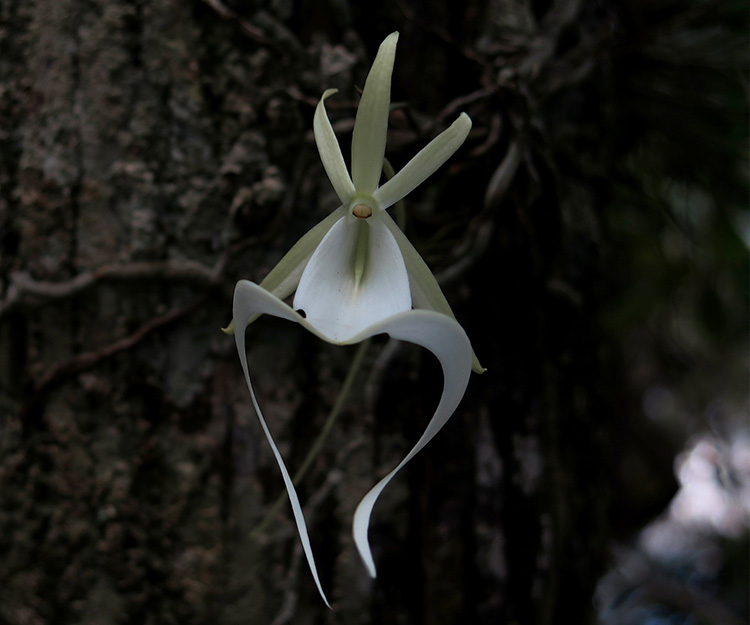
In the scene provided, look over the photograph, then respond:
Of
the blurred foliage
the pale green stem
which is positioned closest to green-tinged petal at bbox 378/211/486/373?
the pale green stem

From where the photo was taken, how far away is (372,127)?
0.36 m

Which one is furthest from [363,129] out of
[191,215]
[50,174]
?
[50,174]

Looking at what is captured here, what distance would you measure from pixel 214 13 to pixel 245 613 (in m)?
0.61

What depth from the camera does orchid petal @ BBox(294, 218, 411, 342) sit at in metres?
0.33

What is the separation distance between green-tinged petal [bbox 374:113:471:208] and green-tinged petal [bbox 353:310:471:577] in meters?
0.11

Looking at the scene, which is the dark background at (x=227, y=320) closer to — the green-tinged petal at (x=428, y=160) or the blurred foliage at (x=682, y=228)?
the green-tinged petal at (x=428, y=160)

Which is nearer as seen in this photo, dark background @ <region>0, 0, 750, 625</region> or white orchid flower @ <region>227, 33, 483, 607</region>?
white orchid flower @ <region>227, 33, 483, 607</region>

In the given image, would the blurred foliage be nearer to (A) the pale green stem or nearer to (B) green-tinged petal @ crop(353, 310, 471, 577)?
(A) the pale green stem

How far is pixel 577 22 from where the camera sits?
0.70 m

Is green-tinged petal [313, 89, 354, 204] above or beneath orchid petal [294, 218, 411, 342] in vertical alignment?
above

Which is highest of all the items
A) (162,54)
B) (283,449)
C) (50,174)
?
(162,54)

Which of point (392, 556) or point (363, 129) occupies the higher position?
point (363, 129)

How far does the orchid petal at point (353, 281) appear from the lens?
1.10 feet

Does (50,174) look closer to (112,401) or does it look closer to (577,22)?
(112,401)
